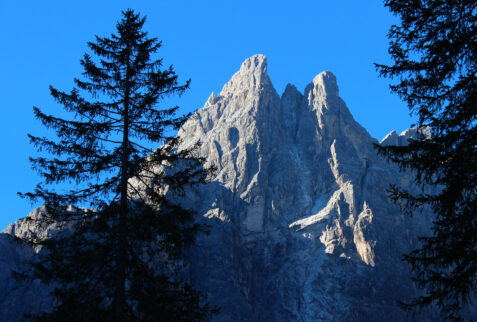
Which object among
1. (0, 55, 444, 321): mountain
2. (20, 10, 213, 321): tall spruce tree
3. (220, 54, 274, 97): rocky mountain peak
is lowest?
(20, 10, 213, 321): tall spruce tree

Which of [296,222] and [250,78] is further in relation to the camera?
[250,78]

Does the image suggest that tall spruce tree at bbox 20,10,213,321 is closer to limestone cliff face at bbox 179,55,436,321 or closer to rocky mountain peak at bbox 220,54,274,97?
limestone cliff face at bbox 179,55,436,321

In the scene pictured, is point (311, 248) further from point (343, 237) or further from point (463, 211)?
point (463, 211)

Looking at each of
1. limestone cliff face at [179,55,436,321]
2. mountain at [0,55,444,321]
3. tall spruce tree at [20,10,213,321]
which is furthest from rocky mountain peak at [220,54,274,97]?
tall spruce tree at [20,10,213,321]

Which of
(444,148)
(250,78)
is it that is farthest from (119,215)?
(250,78)

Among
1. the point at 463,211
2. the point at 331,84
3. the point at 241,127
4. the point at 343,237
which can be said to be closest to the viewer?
the point at 463,211

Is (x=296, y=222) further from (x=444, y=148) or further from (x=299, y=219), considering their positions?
(x=444, y=148)

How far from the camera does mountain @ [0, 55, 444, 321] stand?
72.1 m

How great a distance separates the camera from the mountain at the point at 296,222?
7206 centimetres

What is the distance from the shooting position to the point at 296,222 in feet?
270

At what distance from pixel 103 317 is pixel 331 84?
306 feet

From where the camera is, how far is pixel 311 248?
3086 inches

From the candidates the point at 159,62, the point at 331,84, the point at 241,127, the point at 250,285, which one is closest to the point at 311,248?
the point at 250,285

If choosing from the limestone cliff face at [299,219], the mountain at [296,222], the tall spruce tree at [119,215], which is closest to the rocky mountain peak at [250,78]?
the mountain at [296,222]
